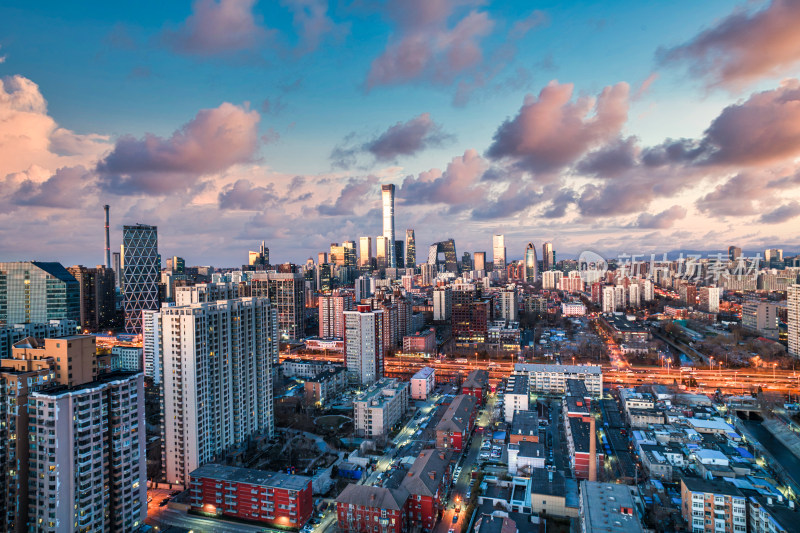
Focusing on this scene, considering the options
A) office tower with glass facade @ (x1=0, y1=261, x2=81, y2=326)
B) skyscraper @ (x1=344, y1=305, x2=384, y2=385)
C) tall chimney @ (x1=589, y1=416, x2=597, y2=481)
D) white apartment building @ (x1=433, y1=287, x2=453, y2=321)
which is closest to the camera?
tall chimney @ (x1=589, y1=416, x2=597, y2=481)

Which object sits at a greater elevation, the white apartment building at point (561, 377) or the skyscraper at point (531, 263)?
the skyscraper at point (531, 263)

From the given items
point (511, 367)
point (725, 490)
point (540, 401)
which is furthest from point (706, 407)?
point (511, 367)

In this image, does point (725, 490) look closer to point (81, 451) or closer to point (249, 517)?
point (249, 517)

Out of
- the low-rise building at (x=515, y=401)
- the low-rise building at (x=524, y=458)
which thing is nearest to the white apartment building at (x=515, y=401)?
the low-rise building at (x=515, y=401)

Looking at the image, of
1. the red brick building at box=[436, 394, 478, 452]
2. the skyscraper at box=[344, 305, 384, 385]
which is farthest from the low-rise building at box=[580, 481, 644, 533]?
the skyscraper at box=[344, 305, 384, 385]

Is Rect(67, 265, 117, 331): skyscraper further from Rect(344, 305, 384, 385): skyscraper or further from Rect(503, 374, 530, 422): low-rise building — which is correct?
Rect(503, 374, 530, 422): low-rise building

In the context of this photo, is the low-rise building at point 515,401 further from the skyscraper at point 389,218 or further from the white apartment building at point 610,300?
the skyscraper at point 389,218
